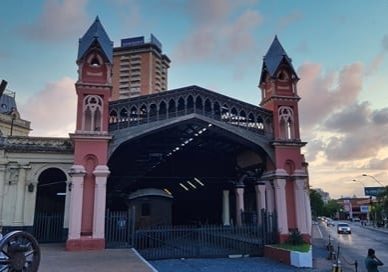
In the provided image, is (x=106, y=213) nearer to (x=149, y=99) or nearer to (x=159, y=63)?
(x=149, y=99)

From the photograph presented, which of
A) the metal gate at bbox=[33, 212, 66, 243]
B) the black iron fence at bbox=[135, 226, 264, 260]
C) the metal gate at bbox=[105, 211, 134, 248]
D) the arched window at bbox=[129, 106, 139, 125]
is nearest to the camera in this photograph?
the metal gate at bbox=[105, 211, 134, 248]

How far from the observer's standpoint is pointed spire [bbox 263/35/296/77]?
83.4 ft

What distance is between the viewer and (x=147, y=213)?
2598 cm

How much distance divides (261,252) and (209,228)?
11.0 feet

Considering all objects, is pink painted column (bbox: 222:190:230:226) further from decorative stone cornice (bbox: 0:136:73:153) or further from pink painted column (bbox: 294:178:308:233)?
decorative stone cornice (bbox: 0:136:73:153)

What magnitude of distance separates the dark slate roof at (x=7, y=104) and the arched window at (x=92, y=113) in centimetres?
2965

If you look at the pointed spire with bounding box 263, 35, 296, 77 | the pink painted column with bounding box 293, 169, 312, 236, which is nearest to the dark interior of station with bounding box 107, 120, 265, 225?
the pink painted column with bounding box 293, 169, 312, 236

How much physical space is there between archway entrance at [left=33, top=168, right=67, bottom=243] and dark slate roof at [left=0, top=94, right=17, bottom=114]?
2197cm

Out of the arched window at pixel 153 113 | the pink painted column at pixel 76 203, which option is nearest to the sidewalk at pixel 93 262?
the pink painted column at pixel 76 203

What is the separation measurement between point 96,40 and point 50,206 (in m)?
14.1

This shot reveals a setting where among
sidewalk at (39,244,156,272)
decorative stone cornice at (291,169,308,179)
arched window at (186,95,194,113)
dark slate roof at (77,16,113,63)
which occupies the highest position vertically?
dark slate roof at (77,16,113,63)

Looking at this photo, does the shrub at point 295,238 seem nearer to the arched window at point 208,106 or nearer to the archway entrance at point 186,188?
the archway entrance at point 186,188

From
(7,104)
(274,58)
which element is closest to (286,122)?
(274,58)

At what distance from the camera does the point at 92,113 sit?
21641 mm
